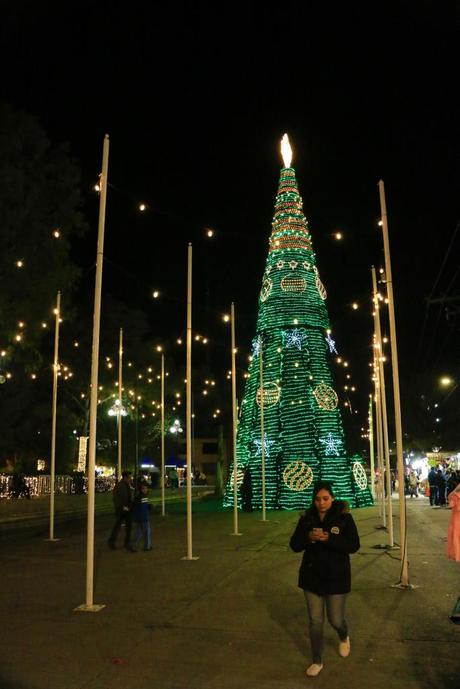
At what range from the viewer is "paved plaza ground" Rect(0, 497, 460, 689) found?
18.5ft

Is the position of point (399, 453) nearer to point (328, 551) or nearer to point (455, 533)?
point (455, 533)

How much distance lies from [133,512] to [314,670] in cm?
904

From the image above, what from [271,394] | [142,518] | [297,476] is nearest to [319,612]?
[142,518]

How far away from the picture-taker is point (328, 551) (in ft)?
18.6

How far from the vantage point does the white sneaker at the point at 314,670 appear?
18.3 ft

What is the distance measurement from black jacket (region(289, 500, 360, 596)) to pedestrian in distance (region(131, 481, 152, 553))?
28.3 feet

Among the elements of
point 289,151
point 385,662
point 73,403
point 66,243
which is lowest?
point 385,662

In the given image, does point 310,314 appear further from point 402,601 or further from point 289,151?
point 402,601

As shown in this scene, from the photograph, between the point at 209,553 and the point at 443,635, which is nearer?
the point at 443,635

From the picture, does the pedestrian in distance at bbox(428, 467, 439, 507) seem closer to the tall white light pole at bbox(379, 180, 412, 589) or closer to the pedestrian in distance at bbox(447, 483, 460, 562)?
the tall white light pole at bbox(379, 180, 412, 589)

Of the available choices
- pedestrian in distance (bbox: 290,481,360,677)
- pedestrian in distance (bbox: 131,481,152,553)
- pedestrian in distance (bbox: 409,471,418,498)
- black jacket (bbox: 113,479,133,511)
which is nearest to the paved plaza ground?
pedestrian in distance (bbox: 290,481,360,677)

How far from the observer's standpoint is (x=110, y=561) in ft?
41.1

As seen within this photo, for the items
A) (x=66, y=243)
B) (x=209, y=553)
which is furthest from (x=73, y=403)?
(x=209, y=553)

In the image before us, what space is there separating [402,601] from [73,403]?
138 ft
